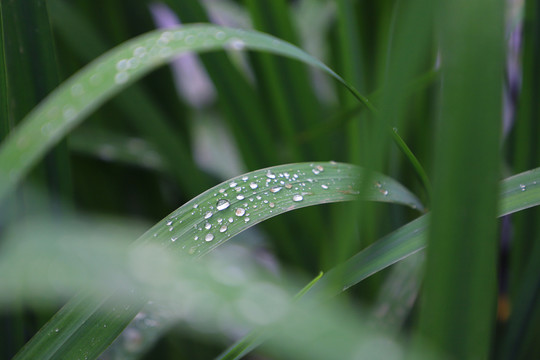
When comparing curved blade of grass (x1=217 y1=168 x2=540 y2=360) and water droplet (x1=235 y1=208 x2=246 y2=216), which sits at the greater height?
water droplet (x1=235 y1=208 x2=246 y2=216)

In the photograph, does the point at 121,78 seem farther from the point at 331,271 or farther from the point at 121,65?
the point at 331,271

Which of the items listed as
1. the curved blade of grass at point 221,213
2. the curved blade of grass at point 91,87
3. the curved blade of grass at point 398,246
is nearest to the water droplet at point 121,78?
the curved blade of grass at point 91,87

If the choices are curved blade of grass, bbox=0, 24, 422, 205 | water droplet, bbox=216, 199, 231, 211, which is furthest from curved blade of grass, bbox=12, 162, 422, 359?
curved blade of grass, bbox=0, 24, 422, 205

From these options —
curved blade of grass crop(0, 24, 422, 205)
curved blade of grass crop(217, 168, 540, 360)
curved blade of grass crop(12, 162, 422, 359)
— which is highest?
curved blade of grass crop(0, 24, 422, 205)

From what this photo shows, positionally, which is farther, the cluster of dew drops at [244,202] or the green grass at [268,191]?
the cluster of dew drops at [244,202]

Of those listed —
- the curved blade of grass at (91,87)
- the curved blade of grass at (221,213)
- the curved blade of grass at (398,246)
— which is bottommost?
the curved blade of grass at (398,246)

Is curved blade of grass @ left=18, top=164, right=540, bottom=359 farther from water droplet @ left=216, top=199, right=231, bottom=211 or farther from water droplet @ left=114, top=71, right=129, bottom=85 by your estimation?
water droplet @ left=114, top=71, right=129, bottom=85

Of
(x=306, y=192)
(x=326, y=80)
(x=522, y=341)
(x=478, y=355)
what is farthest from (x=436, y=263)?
(x=326, y=80)

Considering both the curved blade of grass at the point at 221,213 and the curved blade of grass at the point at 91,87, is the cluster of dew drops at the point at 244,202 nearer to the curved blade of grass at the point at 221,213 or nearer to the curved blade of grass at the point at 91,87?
the curved blade of grass at the point at 221,213
